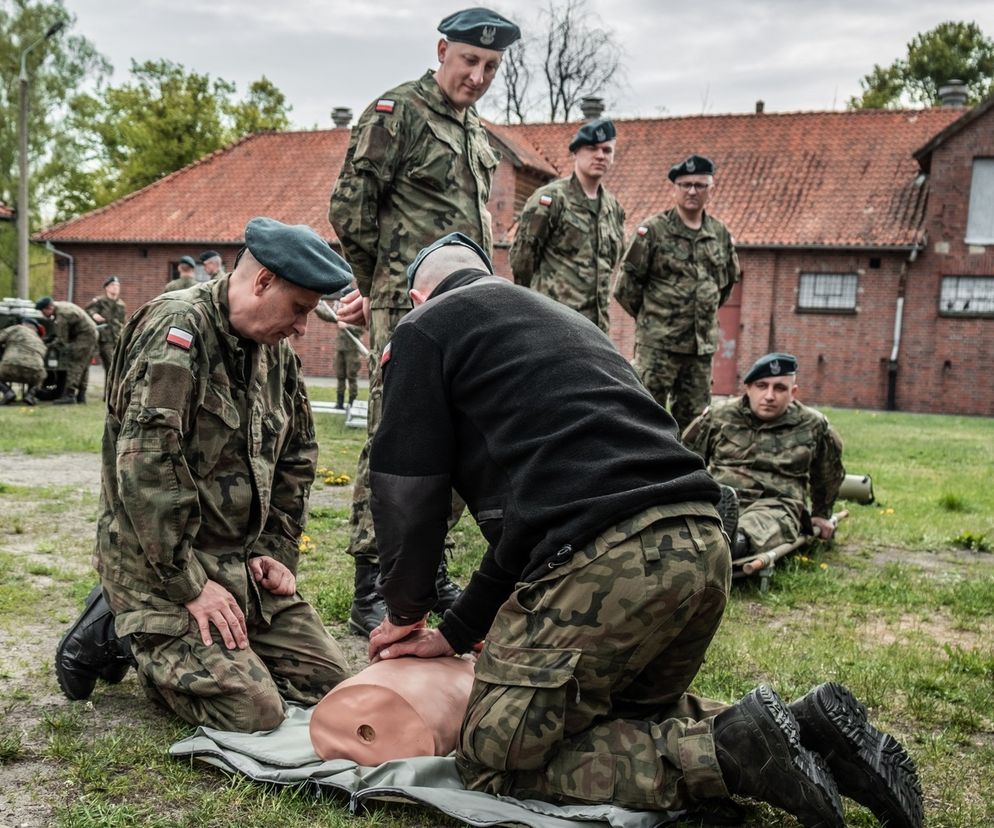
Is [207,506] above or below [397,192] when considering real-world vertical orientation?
below

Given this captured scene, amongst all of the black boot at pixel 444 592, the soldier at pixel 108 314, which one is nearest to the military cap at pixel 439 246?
the black boot at pixel 444 592

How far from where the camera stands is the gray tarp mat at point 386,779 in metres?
3.01

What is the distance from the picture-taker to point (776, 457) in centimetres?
715

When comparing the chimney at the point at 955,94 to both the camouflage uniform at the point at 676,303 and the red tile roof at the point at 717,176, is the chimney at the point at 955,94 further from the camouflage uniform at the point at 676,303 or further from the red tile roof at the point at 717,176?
the camouflage uniform at the point at 676,303

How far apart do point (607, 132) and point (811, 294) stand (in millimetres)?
20913

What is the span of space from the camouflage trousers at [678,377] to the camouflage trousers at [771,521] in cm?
191

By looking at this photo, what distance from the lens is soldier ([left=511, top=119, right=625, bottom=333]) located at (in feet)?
26.6

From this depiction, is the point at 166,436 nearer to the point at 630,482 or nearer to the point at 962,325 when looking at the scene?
the point at 630,482

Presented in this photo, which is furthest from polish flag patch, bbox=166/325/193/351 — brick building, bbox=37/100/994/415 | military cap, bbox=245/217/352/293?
brick building, bbox=37/100/994/415

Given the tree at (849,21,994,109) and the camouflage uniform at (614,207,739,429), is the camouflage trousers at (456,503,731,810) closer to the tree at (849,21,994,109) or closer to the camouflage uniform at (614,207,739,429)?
the camouflage uniform at (614,207,739,429)

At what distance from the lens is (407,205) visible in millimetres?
5410

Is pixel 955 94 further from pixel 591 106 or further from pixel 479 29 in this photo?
pixel 479 29

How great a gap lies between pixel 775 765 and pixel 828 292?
2588cm

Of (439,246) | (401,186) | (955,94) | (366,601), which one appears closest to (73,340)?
(401,186)
